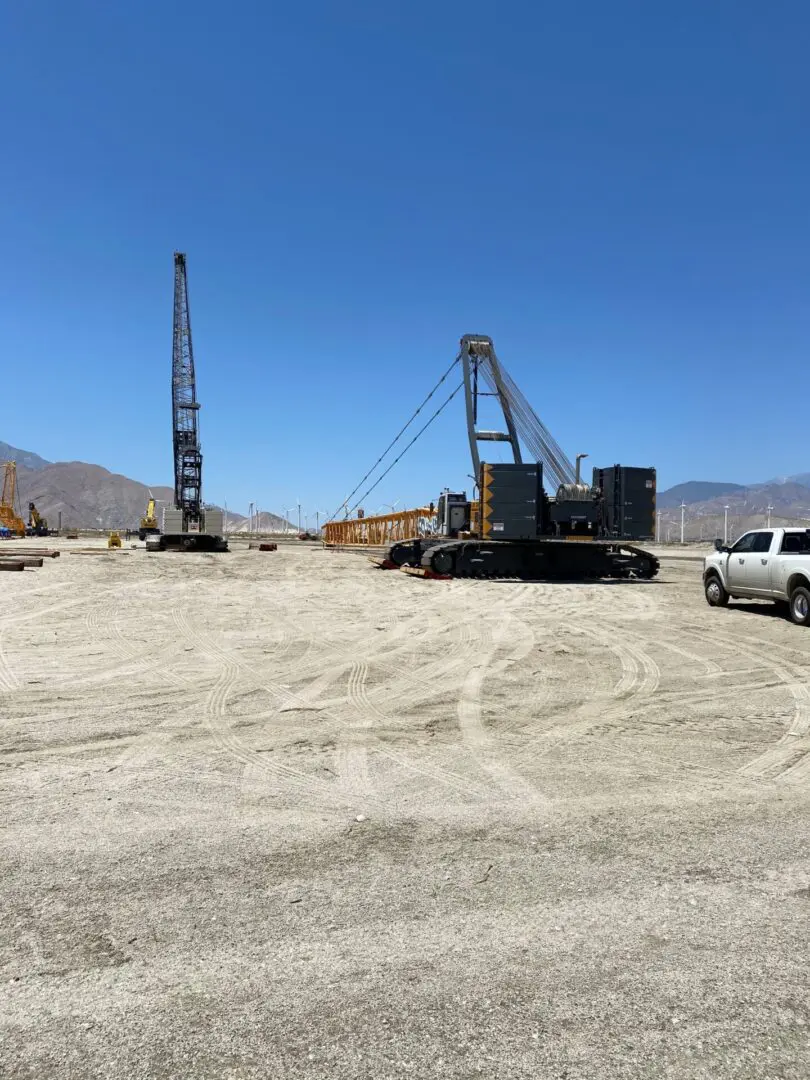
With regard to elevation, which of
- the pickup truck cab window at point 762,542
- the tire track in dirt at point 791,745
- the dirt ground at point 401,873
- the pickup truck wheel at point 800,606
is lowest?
the dirt ground at point 401,873

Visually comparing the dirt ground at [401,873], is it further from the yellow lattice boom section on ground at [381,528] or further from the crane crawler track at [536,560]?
the yellow lattice boom section on ground at [381,528]

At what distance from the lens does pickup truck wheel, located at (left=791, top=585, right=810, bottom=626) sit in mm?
12125

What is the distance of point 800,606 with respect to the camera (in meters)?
12.3

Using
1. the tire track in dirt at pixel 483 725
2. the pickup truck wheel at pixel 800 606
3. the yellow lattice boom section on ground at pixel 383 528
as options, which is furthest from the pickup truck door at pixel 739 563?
the yellow lattice boom section on ground at pixel 383 528

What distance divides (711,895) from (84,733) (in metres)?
4.64

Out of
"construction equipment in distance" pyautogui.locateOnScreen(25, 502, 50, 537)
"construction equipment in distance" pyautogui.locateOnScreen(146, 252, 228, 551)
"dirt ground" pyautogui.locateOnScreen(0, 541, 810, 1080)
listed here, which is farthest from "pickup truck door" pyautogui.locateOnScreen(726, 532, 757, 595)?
"construction equipment in distance" pyautogui.locateOnScreen(25, 502, 50, 537)

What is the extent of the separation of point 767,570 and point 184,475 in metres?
46.5

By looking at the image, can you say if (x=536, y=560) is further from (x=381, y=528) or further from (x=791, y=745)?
(x=791, y=745)

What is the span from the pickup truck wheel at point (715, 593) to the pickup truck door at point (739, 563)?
0.41 meters

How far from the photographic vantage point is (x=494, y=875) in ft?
11.5

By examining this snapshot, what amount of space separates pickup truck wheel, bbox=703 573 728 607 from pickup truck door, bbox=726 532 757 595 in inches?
16.1

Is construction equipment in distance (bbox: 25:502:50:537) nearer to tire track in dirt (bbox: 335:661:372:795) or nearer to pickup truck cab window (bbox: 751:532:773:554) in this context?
pickup truck cab window (bbox: 751:532:773:554)

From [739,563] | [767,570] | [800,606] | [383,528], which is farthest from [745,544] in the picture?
[383,528]

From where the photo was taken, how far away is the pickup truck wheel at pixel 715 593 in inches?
591
